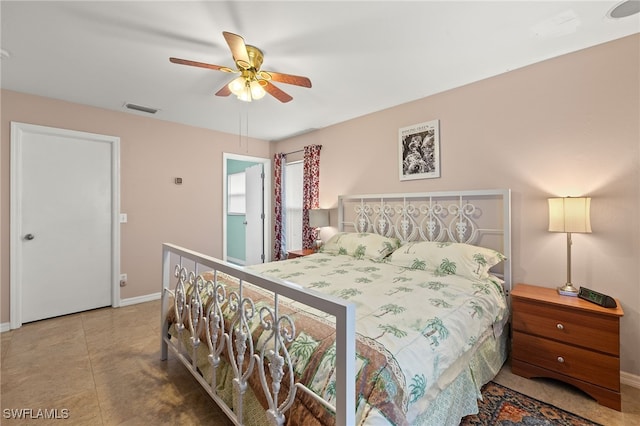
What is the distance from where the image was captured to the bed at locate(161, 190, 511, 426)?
1.04 m

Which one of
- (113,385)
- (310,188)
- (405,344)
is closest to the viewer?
(405,344)

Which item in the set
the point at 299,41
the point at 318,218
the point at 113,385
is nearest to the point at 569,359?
the point at 318,218

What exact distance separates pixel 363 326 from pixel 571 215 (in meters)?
1.79

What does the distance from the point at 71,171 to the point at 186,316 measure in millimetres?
2607

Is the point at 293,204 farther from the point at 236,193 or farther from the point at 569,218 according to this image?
the point at 569,218

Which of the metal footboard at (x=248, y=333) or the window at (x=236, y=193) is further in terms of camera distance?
the window at (x=236, y=193)

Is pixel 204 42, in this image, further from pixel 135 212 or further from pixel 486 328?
pixel 486 328

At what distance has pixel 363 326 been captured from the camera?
133cm

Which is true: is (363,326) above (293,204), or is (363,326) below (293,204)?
below

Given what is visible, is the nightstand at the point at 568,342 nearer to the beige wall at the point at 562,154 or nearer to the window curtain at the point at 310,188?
the beige wall at the point at 562,154

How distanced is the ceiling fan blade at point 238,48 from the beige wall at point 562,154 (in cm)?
164

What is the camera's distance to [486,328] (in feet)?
6.01

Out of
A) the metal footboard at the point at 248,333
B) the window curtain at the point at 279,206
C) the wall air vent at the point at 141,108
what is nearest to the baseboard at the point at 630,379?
the metal footboard at the point at 248,333

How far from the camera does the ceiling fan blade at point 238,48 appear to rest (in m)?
1.57
